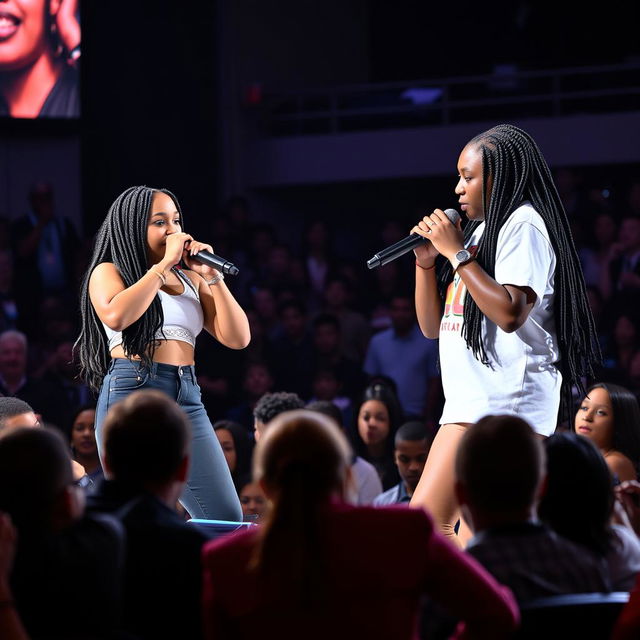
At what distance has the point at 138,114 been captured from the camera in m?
7.89

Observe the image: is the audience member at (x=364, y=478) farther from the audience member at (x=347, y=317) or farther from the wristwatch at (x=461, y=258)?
the wristwatch at (x=461, y=258)

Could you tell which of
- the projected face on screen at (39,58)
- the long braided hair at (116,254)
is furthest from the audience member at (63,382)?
the long braided hair at (116,254)

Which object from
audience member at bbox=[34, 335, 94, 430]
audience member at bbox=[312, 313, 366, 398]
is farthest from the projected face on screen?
audience member at bbox=[312, 313, 366, 398]

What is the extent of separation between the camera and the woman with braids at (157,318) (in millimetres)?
3160

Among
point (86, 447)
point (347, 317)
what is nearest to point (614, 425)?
point (86, 447)

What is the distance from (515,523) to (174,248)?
1636 millimetres

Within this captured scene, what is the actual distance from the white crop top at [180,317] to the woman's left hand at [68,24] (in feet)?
14.9

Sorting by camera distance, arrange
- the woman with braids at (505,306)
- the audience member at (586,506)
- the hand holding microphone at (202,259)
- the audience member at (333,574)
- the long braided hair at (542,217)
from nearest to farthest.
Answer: the audience member at (333,574)
the audience member at (586,506)
the woman with braids at (505,306)
the long braided hair at (542,217)
the hand holding microphone at (202,259)

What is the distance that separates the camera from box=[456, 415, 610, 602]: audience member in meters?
1.84

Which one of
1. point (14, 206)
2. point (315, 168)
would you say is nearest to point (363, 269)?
point (315, 168)

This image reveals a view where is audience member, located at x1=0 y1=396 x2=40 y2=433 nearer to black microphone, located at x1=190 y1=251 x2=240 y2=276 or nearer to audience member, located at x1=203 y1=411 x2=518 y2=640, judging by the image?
black microphone, located at x1=190 y1=251 x2=240 y2=276

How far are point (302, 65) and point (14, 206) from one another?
284 centimetres

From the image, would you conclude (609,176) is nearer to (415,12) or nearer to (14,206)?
(415,12)

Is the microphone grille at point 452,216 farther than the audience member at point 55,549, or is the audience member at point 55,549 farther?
the microphone grille at point 452,216
